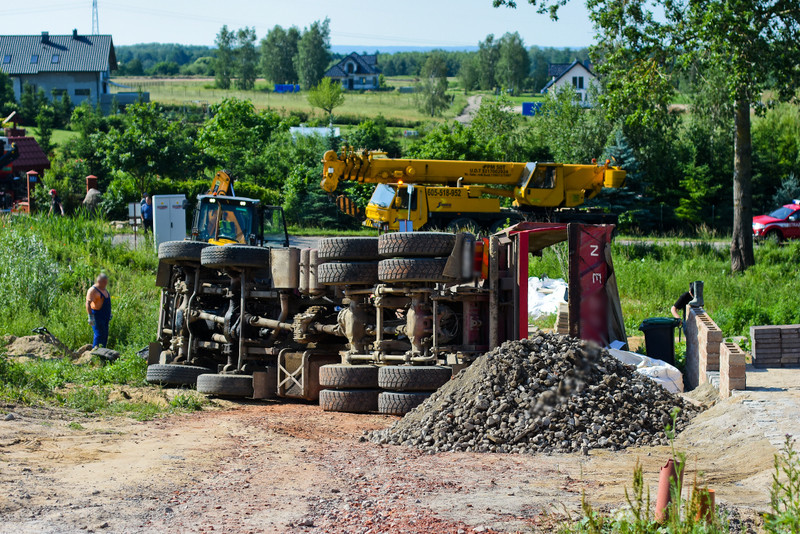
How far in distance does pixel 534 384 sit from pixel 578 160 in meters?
32.5

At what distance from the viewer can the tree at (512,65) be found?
13688cm

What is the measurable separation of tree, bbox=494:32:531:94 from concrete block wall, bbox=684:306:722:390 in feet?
407

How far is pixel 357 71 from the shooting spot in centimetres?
15212

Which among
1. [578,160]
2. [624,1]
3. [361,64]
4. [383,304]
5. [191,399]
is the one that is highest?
[361,64]

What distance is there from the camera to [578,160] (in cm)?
4119

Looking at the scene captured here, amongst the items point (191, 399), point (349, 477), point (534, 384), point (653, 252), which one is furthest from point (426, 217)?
point (349, 477)

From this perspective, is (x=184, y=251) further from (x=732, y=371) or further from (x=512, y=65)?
(x=512, y=65)

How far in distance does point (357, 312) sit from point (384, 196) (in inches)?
591

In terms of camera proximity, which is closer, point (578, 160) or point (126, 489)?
point (126, 489)

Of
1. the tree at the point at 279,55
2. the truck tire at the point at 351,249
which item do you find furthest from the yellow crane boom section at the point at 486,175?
the tree at the point at 279,55

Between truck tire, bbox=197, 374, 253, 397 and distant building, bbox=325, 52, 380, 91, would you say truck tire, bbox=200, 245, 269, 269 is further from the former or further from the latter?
distant building, bbox=325, 52, 380, 91

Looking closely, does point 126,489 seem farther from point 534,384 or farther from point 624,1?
point 624,1

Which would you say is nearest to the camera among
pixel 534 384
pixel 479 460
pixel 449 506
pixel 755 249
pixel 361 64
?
pixel 449 506

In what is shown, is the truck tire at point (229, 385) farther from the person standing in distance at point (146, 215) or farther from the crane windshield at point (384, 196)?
the person standing in distance at point (146, 215)
